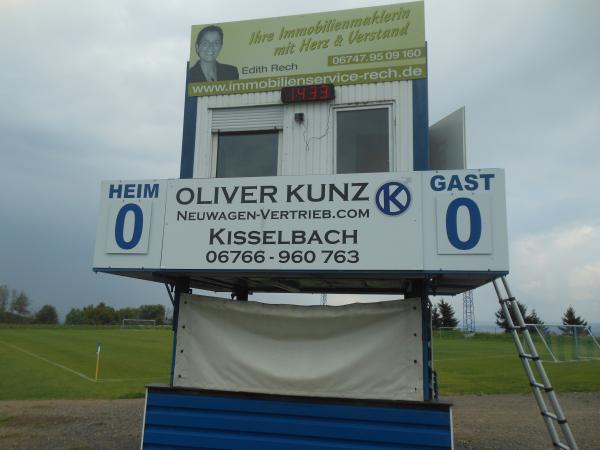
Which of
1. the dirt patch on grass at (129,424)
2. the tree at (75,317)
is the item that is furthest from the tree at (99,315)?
the dirt patch on grass at (129,424)

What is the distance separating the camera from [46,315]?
123250 mm

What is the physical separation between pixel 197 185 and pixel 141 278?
176cm

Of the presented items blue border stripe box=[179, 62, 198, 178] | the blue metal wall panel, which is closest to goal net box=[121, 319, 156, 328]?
blue border stripe box=[179, 62, 198, 178]

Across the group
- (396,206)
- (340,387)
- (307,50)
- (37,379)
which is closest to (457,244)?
(396,206)

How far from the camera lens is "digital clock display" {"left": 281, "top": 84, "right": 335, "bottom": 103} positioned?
793 centimetres

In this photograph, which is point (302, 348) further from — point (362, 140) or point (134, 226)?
point (362, 140)

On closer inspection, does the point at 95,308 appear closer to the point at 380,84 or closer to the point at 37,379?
the point at 37,379

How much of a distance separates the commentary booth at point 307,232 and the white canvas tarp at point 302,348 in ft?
0.06

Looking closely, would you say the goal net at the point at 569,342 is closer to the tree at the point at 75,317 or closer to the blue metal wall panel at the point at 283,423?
the blue metal wall panel at the point at 283,423

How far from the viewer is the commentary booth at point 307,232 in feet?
20.0

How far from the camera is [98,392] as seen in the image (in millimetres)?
17719

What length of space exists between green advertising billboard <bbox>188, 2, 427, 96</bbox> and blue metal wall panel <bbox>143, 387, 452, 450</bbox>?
4635mm

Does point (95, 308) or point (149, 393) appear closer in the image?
point (149, 393)

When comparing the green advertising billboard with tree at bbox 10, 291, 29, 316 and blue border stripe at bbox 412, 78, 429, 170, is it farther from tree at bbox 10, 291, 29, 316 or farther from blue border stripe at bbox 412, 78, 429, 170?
tree at bbox 10, 291, 29, 316
